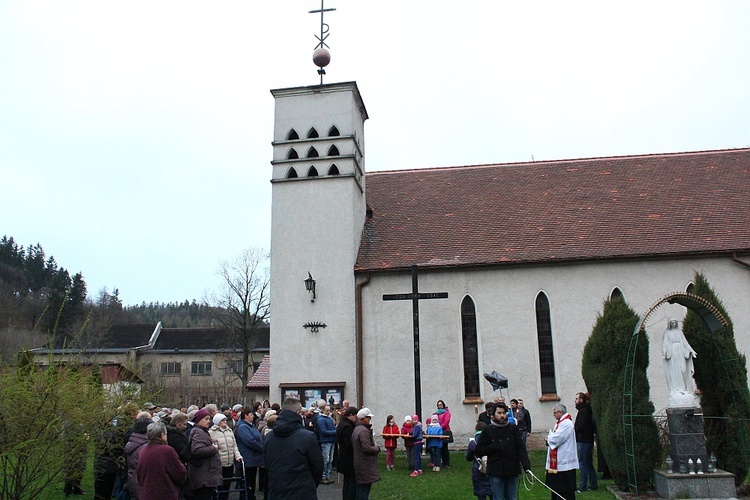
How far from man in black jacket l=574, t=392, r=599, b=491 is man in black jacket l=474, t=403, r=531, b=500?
3.28 metres

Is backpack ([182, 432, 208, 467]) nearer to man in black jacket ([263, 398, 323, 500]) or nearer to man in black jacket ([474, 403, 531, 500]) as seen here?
man in black jacket ([263, 398, 323, 500])

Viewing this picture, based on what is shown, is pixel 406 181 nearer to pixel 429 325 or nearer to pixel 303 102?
pixel 303 102

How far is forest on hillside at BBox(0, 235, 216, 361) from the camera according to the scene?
58688 mm

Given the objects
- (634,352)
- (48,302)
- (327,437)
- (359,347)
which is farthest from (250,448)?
(48,302)

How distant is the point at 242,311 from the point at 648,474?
3725 cm

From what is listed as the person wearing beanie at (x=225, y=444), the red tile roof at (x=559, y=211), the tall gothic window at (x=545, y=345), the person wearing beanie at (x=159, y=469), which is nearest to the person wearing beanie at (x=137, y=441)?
the person wearing beanie at (x=225, y=444)

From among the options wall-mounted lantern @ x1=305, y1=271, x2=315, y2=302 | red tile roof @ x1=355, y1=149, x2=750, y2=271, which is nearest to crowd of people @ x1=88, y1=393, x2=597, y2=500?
wall-mounted lantern @ x1=305, y1=271, x2=315, y2=302

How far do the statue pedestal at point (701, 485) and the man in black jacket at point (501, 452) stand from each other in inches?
122

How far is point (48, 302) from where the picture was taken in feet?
187

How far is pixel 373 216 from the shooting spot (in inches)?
899

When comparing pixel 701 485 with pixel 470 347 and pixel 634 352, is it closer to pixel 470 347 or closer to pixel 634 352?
pixel 634 352

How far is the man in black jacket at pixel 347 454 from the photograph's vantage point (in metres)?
9.39

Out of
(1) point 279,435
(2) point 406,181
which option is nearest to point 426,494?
(1) point 279,435

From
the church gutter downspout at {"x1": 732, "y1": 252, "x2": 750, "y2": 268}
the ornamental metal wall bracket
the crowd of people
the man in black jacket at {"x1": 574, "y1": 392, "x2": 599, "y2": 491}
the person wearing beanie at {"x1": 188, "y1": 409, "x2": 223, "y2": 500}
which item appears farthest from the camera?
the ornamental metal wall bracket
